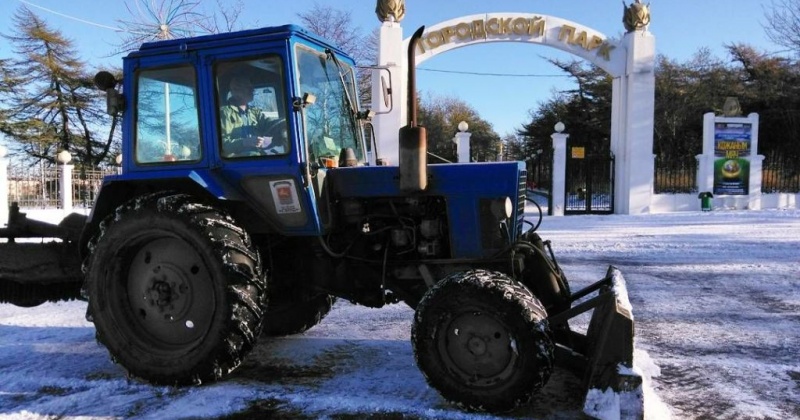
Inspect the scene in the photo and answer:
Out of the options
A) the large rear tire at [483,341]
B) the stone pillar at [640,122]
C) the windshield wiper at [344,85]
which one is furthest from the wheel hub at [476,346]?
the stone pillar at [640,122]

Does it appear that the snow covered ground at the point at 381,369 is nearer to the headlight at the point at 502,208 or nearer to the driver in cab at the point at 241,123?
the headlight at the point at 502,208

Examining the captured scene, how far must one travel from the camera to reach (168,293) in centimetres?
400

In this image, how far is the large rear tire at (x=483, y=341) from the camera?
3238 millimetres

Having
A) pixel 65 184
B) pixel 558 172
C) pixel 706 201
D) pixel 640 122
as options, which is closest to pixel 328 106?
pixel 558 172

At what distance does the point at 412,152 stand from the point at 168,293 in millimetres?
1964

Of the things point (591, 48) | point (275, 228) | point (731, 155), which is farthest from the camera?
point (731, 155)

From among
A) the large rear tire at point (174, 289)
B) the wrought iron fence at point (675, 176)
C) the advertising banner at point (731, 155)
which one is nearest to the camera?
the large rear tire at point (174, 289)

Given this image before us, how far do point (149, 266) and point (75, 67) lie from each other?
34.3 m

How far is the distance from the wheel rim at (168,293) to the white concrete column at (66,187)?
15.6 metres

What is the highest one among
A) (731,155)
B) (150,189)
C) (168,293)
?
(731,155)

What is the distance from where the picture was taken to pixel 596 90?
115 ft

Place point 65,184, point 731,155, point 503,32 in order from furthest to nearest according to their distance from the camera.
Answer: point 731,155, point 503,32, point 65,184

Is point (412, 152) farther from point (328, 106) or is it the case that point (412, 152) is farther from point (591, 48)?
point (591, 48)

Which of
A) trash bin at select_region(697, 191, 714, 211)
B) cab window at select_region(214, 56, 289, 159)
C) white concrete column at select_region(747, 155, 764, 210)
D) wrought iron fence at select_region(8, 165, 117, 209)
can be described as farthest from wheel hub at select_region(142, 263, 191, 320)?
white concrete column at select_region(747, 155, 764, 210)
